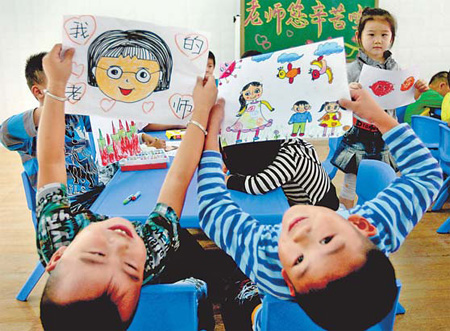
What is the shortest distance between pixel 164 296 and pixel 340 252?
0.36 metres

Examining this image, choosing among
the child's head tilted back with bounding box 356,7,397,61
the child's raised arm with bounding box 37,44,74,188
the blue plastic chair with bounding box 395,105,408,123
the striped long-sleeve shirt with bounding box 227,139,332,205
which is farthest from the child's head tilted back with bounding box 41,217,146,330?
the blue plastic chair with bounding box 395,105,408,123

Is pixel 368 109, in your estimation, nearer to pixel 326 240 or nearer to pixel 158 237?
pixel 326 240

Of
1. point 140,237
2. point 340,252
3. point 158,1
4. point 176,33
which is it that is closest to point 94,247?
point 140,237

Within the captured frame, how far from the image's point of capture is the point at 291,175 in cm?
142

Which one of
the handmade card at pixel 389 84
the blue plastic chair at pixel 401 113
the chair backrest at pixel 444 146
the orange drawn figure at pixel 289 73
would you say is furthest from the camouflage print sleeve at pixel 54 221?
the blue plastic chair at pixel 401 113

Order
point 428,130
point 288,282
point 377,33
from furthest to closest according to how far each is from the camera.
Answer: point 428,130
point 377,33
point 288,282

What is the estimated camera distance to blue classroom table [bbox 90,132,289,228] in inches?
49.4

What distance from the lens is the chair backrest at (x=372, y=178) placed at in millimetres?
1325

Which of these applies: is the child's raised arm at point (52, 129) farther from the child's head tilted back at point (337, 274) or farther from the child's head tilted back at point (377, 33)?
the child's head tilted back at point (377, 33)

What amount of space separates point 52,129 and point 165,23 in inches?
144

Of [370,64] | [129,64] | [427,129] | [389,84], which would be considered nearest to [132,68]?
[129,64]

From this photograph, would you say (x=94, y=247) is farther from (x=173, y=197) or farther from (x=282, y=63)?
(x=282, y=63)

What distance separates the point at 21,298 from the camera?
1.85 meters

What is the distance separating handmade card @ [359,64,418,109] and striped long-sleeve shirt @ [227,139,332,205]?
1.17 feet
